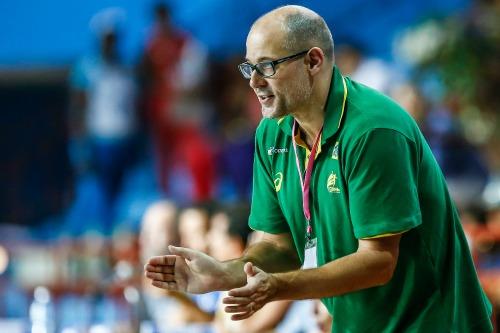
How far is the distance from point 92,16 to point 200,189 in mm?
2107

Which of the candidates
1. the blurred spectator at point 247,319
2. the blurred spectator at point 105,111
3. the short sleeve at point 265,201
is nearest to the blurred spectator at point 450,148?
the blurred spectator at point 247,319

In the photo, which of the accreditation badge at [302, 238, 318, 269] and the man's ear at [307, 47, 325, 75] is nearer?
the man's ear at [307, 47, 325, 75]

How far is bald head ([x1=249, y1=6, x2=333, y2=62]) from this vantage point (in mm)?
3137

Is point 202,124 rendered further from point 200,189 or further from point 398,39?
point 398,39

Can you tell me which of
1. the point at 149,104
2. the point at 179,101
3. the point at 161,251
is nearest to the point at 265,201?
the point at 161,251

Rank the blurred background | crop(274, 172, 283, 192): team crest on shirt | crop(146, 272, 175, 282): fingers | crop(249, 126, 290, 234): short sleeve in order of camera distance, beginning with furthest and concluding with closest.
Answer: the blurred background < crop(249, 126, 290, 234): short sleeve < crop(274, 172, 283, 192): team crest on shirt < crop(146, 272, 175, 282): fingers

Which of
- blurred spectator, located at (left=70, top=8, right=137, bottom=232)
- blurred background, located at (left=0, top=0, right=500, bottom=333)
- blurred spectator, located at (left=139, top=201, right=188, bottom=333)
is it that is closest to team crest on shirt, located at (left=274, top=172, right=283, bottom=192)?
blurred spectator, located at (left=139, top=201, right=188, bottom=333)

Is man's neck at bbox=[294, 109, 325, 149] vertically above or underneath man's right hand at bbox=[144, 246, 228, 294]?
above

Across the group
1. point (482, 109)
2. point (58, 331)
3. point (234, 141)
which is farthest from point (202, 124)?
point (58, 331)

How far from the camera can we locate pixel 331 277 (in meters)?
2.98

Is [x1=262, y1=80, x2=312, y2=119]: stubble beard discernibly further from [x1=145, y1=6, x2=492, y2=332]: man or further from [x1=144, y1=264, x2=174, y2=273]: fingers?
[x1=144, y1=264, x2=174, y2=273]: fingers

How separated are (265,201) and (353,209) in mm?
548

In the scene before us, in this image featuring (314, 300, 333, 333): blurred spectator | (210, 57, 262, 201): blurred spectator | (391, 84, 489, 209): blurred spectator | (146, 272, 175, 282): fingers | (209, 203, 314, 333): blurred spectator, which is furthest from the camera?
(210, 57, 262, 201): blurred spectator

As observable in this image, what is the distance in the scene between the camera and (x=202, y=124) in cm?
1039
